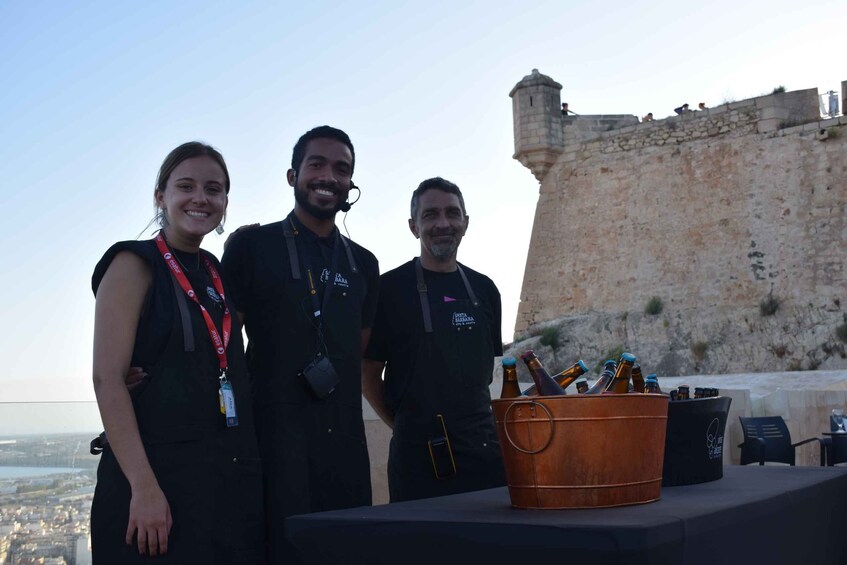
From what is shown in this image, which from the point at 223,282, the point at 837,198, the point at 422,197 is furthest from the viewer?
the point at 837,198

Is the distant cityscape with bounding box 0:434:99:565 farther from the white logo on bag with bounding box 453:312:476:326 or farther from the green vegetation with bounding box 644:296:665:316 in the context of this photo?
the green vegetation with bounding box 644:296:665:316

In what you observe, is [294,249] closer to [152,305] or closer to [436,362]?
[152,305]

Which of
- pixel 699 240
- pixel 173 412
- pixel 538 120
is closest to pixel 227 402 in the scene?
pixel 173 412

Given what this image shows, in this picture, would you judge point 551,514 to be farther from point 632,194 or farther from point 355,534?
point 632,194

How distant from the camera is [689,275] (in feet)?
70.1

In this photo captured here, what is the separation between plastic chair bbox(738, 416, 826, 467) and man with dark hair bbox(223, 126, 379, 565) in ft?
15.9

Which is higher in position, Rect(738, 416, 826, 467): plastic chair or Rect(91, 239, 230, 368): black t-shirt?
Rect(91, 239, 230, 368): black t-shirt

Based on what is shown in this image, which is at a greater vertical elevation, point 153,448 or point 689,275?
point 689,275

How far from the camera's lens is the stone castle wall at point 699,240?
19.6m

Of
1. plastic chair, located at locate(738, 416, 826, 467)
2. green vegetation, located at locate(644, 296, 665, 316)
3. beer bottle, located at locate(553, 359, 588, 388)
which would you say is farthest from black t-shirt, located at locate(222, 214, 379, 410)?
green vegetation, located at locate(644, 296, 665, 316)

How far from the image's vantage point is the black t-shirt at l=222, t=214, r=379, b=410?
2.73 meters

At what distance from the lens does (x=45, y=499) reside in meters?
3.77

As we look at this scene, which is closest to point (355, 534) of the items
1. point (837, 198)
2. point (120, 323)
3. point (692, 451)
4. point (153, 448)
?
point (153, 448)

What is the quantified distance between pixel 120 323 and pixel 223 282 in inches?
15.9
